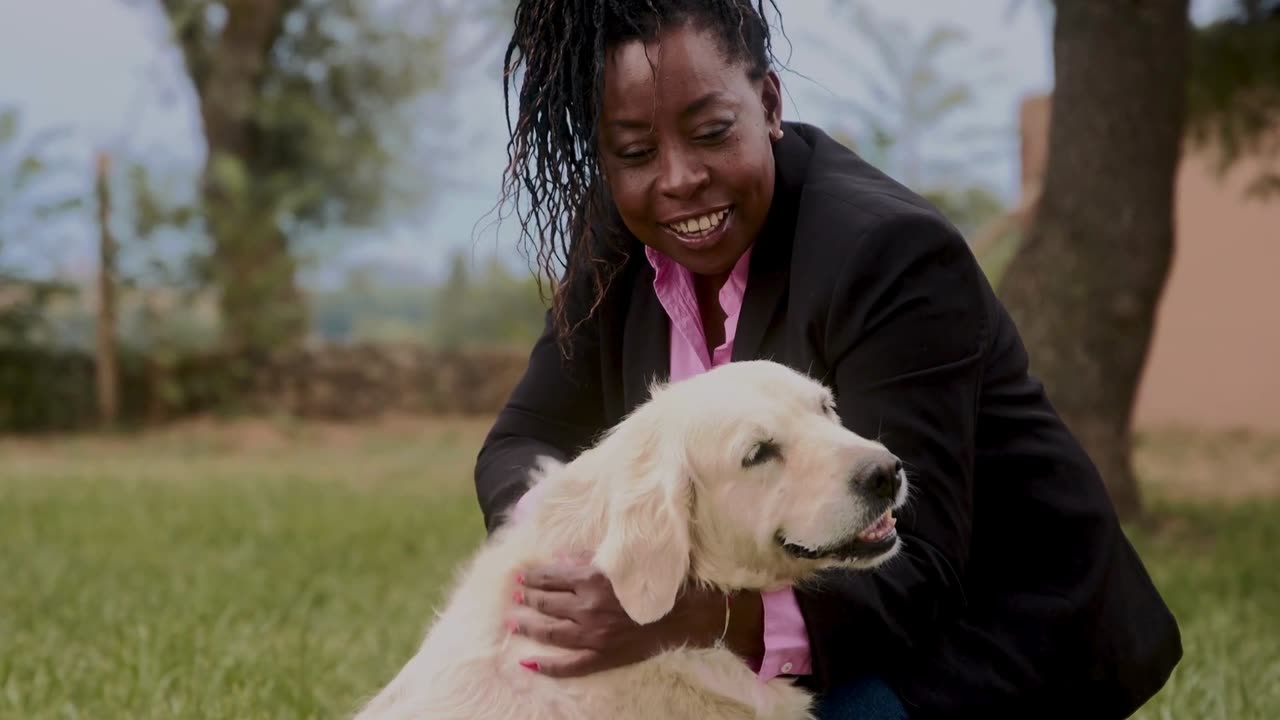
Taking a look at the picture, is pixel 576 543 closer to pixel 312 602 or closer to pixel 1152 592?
pixel 1152 592

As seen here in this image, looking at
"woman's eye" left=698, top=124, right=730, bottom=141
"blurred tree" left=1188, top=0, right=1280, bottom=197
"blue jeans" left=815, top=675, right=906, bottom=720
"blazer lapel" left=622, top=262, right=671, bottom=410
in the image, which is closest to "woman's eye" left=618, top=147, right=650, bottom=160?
"woman's eye" left=698, top=124, right=730, bottom=141

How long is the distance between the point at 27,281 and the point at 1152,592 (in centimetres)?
1454

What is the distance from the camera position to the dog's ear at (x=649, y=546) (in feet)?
8.00

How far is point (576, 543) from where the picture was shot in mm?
2613

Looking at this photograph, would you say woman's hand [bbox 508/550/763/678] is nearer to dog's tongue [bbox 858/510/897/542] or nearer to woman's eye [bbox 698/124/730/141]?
dog's tongue [bbox 858/510/897/542]

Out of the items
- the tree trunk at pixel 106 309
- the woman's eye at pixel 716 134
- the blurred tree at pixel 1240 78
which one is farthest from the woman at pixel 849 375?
the tree trunk at pixel 106 309

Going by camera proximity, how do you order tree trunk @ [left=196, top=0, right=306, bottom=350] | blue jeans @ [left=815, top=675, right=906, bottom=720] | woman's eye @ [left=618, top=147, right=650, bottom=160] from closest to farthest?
blue jeans @ [left=815, top=675, right=906, bottom=720] < woman's eye @ [left=618, top=147, right=650, bottom=160] < tree trunk @ [left=196, top=0, right=306, bottom=350]

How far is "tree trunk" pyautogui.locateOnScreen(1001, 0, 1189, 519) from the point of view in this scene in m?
7.70

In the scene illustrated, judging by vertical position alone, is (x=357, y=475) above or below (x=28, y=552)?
below

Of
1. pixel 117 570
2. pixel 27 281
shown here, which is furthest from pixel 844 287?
pixel 27 281

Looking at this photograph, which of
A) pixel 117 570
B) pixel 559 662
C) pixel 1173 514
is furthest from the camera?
pixel 1173 514

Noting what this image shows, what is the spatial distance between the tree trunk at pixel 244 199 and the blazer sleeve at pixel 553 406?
13015 millimetres

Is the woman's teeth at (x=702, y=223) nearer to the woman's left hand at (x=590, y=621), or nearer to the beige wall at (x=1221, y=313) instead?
the woman's left hand at (x=590, y=621)

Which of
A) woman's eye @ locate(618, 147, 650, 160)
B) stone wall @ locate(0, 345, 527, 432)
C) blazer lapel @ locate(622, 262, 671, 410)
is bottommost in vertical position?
stone wall @ locate(0, 345, 527, 432)
